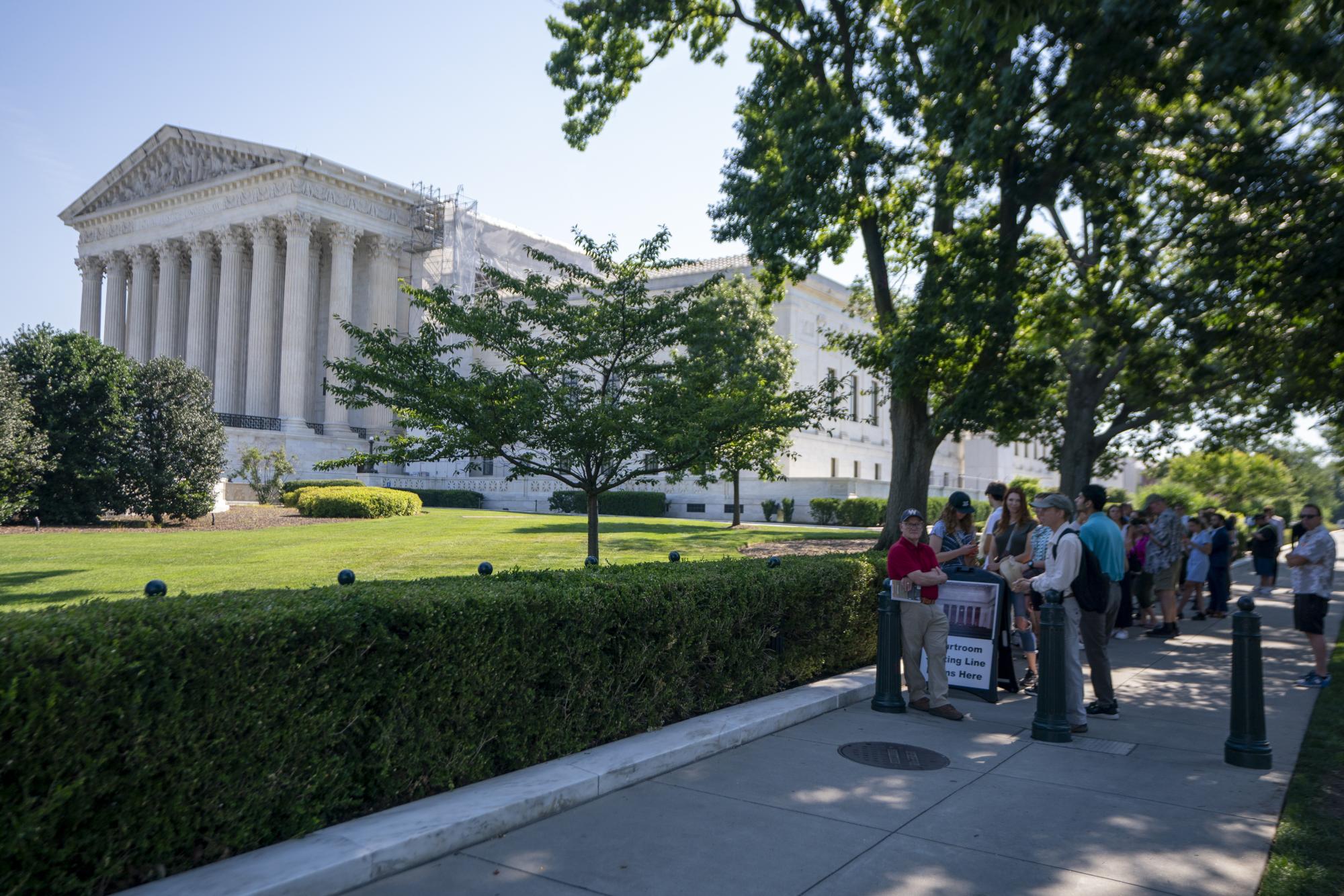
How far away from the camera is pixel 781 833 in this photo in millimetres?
5035

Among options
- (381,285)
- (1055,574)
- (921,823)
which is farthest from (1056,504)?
(381,285)

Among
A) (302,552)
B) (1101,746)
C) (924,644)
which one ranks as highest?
(924,644)

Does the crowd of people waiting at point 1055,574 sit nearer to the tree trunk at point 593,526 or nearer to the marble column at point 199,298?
the tree trunk at point 593,526

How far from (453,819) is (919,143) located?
50.6 feet

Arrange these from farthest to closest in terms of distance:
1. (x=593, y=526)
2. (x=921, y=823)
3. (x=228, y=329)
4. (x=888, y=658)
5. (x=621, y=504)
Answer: (x=228, y=329) < (x=621, y=504) < (x=593, y=526) < (x=888, y=658) < (x=921, y=823)

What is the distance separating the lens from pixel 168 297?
5981 centimetres

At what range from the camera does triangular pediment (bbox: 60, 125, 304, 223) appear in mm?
54312

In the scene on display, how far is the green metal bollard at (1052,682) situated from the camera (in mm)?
7227

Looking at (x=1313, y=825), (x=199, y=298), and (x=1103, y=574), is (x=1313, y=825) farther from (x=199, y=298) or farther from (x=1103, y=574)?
(x=199, y=298)

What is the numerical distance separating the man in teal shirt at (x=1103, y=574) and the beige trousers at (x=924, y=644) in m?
1.21

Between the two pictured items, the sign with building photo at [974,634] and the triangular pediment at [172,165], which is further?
the triangular pediment at [172,165]

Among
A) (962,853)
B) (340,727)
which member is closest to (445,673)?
(340,727)

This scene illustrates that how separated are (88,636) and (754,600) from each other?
533cm

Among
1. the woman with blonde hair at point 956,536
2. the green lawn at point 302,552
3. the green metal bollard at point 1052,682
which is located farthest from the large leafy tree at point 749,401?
the green metal bollard at point 1052,682
